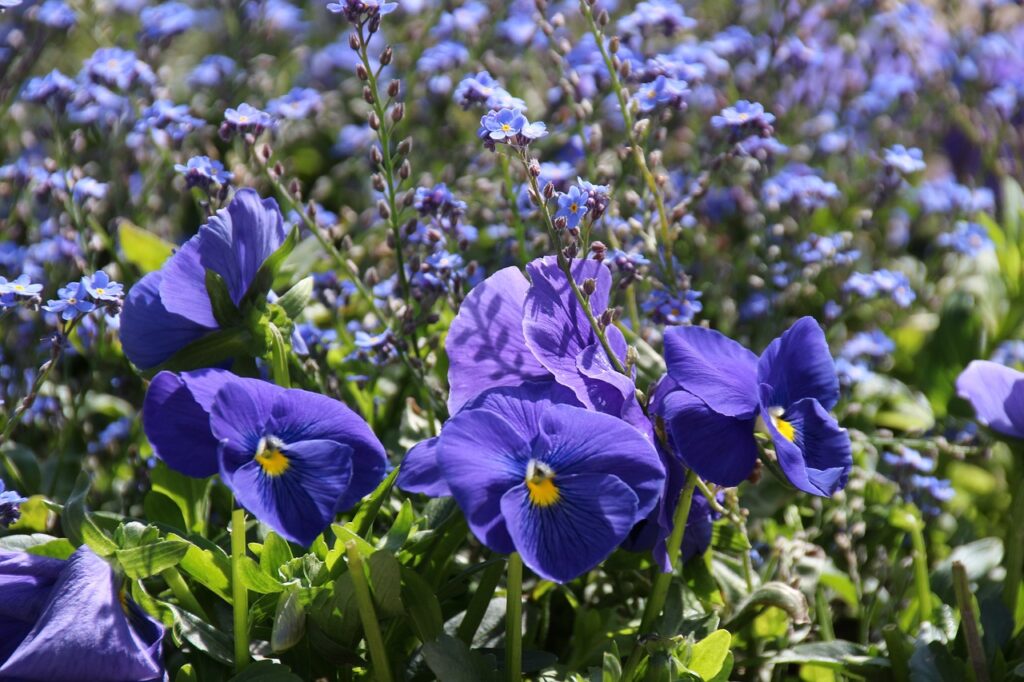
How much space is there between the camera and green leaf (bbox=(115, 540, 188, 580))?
116 cm

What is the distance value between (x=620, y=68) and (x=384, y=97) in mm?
1325

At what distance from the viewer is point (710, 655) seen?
1.31m

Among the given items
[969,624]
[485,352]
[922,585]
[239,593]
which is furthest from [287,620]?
[922,585]

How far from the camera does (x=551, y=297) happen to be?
4.18 ft

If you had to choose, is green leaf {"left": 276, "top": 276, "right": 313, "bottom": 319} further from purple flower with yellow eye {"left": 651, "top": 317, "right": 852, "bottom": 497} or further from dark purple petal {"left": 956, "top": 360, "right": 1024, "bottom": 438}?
dark purple petal {"left": 956, "top": 360, "right": 1024, "bottom": 438}

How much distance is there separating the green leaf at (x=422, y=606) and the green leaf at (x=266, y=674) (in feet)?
0.49

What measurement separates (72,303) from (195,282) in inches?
8.0

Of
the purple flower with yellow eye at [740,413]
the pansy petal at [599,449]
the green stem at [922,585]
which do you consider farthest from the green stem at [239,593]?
the green stem at [922,585]

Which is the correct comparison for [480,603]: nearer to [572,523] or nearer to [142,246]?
[572,523]

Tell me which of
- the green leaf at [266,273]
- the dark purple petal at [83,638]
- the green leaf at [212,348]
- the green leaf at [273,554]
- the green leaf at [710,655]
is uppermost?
the green leaf at [266,273]

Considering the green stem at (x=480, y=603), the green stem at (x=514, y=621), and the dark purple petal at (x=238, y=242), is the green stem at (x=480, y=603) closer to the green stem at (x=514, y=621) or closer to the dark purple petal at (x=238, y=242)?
the green stem at (x=514, y=621)

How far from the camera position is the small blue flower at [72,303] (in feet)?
4.46

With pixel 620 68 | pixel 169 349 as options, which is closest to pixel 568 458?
pixel 169 349

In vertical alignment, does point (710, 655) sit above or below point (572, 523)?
below
